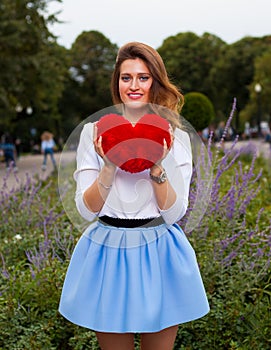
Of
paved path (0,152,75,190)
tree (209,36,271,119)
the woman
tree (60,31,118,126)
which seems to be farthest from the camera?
tree (60,31,118,126)

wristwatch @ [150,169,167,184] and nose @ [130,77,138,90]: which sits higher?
nose @ [130,77,138,90]

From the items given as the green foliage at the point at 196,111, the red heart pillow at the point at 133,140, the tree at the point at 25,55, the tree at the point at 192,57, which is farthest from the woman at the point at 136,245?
the tree at the point at 192,57

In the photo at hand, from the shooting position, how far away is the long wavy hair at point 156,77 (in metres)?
2.11

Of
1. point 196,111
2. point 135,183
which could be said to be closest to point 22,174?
point 196,111

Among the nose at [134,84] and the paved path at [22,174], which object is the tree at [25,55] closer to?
the paved path at [22,174]

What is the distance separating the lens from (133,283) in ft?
6.70

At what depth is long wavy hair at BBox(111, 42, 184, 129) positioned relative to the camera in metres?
2.11

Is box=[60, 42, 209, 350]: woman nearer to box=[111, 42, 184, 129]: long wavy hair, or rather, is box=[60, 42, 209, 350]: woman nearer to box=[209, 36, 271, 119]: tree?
box=[111, 42, 184, 129]: long wavy hair

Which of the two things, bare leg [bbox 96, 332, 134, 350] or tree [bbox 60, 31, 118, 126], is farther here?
tree [bbox 60, 31, 118, 126]

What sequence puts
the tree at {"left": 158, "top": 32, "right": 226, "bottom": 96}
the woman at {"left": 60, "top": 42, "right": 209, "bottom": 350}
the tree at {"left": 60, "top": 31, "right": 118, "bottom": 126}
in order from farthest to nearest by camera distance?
1. the tree at {"left": 158, "top": 32, "right": 226, "bottom": 96}
2. the tree at {"left": 60, "top": 31, "right": 118, "bottom": 126}
3. the woman at {"left": 60, "top": 42, "right": 209, "bottom": 350}

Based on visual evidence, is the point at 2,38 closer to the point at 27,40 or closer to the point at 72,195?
the point at 27,40

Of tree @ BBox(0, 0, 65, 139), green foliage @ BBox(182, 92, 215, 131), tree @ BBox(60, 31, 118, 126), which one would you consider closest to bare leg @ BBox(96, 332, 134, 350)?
green foliage @ BBox(182, 92, 215, 131)

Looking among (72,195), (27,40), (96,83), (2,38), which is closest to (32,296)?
(72,195)

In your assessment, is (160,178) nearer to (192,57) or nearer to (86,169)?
(86,169)
